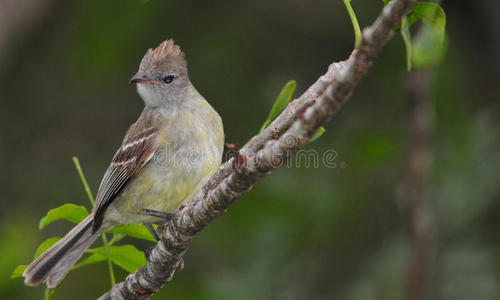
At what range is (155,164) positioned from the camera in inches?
174

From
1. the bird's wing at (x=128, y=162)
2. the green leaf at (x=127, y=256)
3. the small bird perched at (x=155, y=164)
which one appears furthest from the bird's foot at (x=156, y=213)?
the green leaf at (x=127, y=256)

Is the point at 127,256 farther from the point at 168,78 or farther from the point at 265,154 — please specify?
the point at 168,78

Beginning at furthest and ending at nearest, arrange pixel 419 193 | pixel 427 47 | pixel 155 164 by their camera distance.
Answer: pixel 155 164
pixel 419 193
pixel 427 47

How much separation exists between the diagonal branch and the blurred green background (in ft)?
5.19

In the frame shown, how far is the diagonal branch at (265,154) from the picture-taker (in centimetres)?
208

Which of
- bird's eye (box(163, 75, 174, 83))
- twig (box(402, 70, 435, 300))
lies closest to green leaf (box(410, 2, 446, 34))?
twig (box(402, 70, 435, 300))

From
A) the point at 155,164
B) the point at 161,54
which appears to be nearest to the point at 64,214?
the point at 155,164

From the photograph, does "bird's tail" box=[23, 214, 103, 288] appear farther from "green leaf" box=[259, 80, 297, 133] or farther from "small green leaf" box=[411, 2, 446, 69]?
"small green leaf" box=[411, 2, 446, 69]

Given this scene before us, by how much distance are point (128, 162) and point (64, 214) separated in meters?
1.42

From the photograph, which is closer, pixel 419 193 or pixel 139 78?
pixel 419 193

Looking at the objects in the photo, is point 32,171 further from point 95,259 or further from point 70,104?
point 95,259

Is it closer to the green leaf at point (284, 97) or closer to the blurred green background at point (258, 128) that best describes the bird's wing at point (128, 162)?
the blurred green background at point (258, 128)

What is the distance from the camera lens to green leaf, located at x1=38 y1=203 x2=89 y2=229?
119 inches

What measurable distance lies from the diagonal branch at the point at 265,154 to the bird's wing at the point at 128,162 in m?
1.06
